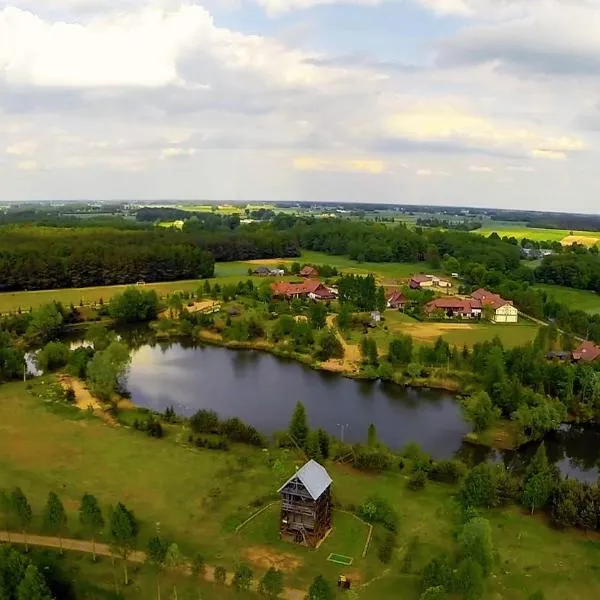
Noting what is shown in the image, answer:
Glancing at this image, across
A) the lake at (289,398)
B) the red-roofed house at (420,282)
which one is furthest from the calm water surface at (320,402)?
the red-roofed house at (420,282)

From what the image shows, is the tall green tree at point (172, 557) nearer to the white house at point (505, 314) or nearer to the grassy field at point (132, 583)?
the grassy field at point (132, 583)

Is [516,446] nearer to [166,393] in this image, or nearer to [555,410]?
[555,410]

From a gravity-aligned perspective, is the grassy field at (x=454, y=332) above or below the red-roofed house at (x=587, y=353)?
below

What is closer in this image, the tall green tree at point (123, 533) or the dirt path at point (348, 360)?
the tall green tree at point (123, 533)

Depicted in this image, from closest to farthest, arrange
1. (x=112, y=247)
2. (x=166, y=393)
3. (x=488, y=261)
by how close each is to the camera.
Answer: (x=166, y=393) < (x=112, y=247) < (x=488, y=261)

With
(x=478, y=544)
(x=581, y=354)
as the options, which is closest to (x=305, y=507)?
(x=478, y=544)

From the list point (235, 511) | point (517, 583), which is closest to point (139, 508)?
point (235, 511)

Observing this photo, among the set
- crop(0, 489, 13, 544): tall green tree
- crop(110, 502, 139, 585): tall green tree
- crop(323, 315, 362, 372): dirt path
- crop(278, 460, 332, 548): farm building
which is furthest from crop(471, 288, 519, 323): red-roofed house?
crop(0, 489, 13, 544): tall green tree
